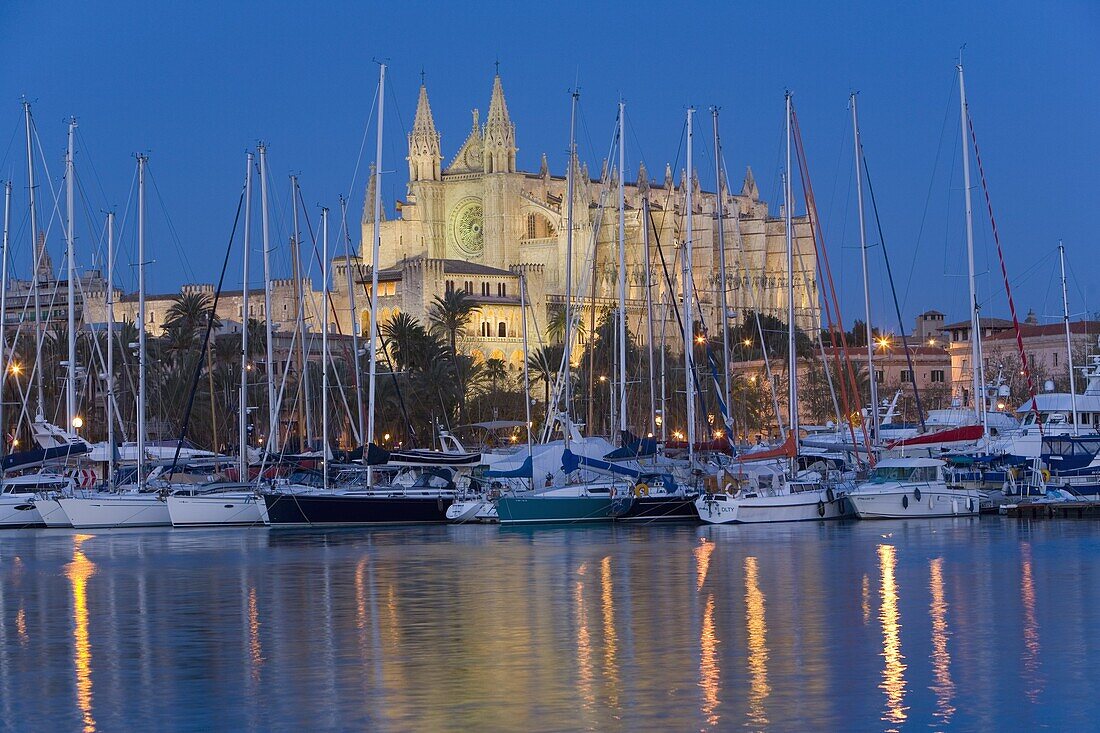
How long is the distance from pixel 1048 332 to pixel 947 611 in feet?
295

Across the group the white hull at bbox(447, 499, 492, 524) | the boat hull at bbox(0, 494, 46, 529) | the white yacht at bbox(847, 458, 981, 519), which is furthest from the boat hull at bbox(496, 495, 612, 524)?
the boat hull at bbox(0, 494, 46, 529)

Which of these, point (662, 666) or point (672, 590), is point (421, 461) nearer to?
point (672, 590)

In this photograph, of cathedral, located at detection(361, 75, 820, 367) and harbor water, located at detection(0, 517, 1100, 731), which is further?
cathedral, located at detection(361, 75, 820, 367)

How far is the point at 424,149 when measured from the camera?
164 metres

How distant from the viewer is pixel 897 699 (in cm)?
2150

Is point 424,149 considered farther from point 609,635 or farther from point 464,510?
point 609,635

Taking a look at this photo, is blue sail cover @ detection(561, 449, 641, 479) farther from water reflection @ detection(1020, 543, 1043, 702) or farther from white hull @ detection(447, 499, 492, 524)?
water reflection @ detection(1020, 543, 1043, 702)

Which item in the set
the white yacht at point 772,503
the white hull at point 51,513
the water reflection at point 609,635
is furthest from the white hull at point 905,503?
the white hull at point 51,513

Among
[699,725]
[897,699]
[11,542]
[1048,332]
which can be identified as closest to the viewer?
[699,725]

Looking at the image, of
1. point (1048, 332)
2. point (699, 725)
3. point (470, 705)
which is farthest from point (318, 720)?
point (1048, 332)

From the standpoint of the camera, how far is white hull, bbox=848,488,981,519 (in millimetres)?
50688

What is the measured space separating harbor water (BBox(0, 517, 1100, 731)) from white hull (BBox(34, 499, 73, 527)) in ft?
33.5

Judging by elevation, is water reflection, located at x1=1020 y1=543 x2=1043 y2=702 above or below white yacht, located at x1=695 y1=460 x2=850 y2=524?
below

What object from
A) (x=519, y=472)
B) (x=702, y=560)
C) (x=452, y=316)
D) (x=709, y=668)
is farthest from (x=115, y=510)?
(x=452, y=316)
